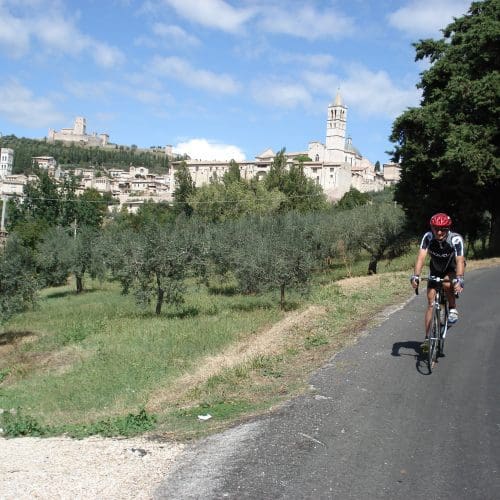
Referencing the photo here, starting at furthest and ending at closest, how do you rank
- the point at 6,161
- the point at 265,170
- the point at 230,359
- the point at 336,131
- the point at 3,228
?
the point at 6,161, the point at 336,131, the point at 265,170, the point at 3,228, the point at 230,359

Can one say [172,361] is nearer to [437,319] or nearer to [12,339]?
[437,319]

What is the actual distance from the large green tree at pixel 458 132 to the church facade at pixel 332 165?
98930 mm

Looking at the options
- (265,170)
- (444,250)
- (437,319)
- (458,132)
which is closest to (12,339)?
(437,319)

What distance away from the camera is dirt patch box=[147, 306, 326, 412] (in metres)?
7.98

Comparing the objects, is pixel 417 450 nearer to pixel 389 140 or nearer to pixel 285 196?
pixel 389 140

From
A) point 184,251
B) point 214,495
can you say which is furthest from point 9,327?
point 214,495

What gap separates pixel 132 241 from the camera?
24.1 m

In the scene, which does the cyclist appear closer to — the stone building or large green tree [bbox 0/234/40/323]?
large green tree [bbox 0/234/40/323]

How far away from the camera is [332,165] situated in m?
134

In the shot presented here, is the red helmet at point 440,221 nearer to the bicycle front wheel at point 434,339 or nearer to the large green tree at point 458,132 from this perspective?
the bicycle front wheel at point 434,339

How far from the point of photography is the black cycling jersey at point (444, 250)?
752 centimetres

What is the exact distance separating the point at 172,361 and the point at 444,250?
6619mm

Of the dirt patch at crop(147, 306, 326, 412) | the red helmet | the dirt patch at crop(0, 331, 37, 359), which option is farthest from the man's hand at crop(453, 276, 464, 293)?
the dirt patch at crop(0, 331, 37, 359)

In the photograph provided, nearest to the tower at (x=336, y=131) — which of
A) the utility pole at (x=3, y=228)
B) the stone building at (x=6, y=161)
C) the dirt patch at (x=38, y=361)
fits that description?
the stone building at (x=6, y=161)
